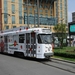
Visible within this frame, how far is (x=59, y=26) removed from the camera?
32.6 meters

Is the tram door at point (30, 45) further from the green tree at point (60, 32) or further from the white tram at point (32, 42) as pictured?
the green tree at point (60, 32)

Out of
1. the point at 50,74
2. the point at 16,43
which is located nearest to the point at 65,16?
the point at 16,43

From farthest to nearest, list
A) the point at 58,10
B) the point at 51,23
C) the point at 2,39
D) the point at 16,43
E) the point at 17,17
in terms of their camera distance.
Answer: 1. the point at 58,10
2. the point at 51,23
3. the point at 17,17
4. the point at 2,39
5. the point at 16,43

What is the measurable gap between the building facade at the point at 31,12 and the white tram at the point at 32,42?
2143 inches

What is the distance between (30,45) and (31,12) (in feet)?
296

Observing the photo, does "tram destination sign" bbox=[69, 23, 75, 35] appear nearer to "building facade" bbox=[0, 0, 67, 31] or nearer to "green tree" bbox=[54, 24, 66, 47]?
"green tree" bbox=[54, 24, 66, 47]

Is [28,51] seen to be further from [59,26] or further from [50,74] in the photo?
[59,26]

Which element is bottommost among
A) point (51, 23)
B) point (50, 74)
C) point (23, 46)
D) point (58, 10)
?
point (50, 74)

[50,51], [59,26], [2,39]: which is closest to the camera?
[50,51]

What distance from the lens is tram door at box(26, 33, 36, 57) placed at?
18.9 meters

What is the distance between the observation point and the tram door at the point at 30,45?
18859 millimetres

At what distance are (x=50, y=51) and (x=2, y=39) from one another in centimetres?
1089

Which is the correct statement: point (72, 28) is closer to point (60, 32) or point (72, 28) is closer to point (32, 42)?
point (60, 32)

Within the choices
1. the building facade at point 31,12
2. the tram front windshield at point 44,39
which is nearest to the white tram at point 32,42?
the tram front windshield at point 44,39
